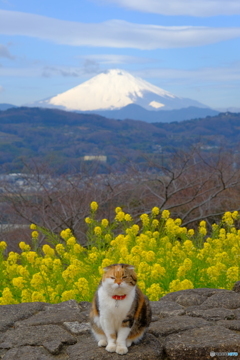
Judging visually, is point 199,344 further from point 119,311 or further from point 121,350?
point 119,311

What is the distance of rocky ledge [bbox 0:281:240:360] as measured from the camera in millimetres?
4371

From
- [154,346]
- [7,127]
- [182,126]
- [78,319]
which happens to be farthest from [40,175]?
[7,127]

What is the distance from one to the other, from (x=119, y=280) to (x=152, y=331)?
1.16 meters

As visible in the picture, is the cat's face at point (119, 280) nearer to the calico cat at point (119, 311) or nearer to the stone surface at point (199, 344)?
the calico cat at point (119, 311)

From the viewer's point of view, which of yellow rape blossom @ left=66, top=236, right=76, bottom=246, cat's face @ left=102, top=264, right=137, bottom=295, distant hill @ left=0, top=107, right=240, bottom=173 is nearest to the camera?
cat's face @ left=102, top=264, right=137, bottom=295

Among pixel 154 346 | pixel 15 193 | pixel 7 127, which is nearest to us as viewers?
pixel 154 346

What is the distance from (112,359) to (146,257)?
9.88 feet

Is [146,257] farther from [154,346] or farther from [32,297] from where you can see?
[154,346]

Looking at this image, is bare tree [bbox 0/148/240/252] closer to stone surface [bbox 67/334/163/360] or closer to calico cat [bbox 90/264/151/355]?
stone surface [bbox 67/334/163/360]

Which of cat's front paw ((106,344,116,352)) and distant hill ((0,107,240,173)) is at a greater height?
cat's front paw ((106,344,116,352))

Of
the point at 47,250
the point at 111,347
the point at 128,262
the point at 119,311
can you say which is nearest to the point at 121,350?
the point at 111,347

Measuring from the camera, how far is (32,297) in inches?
268

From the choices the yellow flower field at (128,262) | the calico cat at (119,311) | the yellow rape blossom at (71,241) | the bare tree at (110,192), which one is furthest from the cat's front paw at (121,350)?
the bare tree at (110,192)

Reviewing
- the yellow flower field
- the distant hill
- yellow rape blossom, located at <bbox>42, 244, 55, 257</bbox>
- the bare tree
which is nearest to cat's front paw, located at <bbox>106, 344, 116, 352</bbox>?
the yellow flower field
